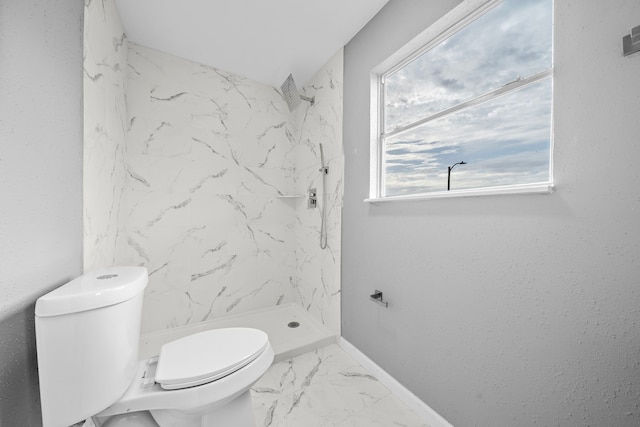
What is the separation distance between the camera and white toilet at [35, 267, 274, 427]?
70cm

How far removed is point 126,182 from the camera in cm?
179

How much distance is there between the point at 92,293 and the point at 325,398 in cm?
120

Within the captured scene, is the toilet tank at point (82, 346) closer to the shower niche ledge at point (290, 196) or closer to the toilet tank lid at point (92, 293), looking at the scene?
the toilet tank lid at point (92, 293)

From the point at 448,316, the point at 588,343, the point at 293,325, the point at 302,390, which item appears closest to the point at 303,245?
the point at 293,325

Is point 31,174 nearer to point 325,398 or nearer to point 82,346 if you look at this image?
point 82,346

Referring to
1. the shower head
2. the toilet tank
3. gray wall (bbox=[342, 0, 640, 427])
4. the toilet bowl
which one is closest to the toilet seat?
the toilet bowl

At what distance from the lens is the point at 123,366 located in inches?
32.5

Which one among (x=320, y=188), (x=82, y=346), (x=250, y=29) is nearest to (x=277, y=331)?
(x=320, y=188)

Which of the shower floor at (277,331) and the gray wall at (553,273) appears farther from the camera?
the shower floor at (277,331)

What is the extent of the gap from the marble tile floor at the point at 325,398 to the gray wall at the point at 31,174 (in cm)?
91

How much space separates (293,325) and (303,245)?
0.70 meters

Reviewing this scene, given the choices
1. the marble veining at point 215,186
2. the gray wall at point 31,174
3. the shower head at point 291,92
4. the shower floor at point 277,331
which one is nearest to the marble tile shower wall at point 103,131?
the marble veining at point 215,186

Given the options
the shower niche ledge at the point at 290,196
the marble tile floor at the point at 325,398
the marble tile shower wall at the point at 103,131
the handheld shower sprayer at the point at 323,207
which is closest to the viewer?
the marble tile shower wall at the point at 103,131

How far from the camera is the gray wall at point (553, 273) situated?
2.17ft
